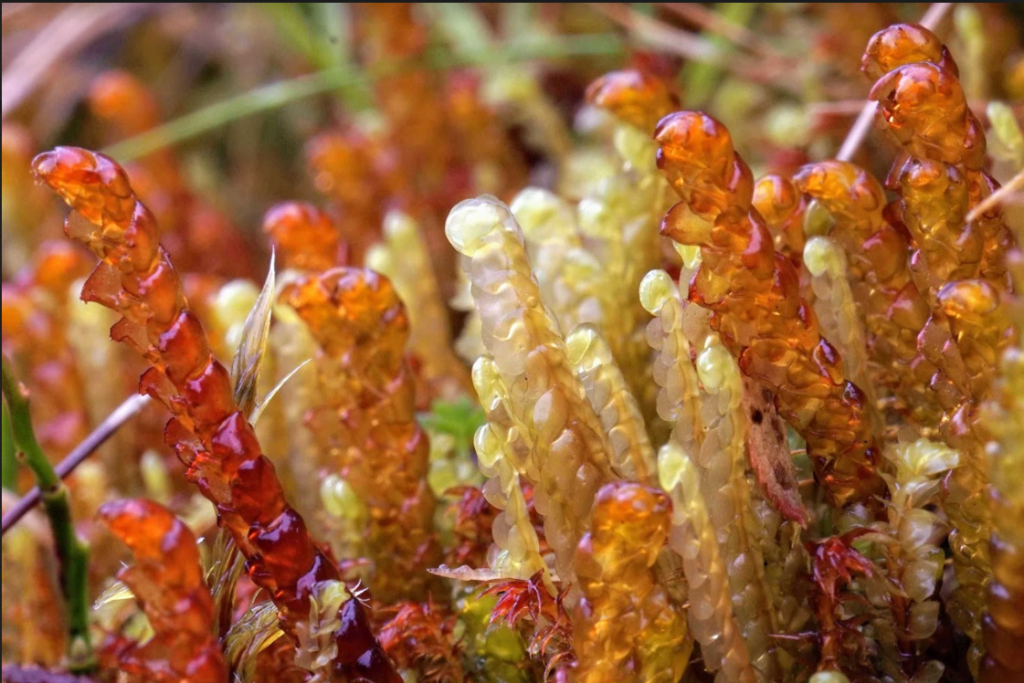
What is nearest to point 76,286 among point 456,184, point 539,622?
point 456,184

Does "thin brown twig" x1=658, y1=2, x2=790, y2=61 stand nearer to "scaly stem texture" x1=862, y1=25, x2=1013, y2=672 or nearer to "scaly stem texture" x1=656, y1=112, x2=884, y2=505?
"scaly stem texture" x1=862, y1=25, x2=1013, y2=672

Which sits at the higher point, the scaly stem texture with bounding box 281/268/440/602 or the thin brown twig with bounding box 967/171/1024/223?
the thin brown twig with bounding box 967/171/1024/223

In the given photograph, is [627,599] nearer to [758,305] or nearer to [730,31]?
[758,305]

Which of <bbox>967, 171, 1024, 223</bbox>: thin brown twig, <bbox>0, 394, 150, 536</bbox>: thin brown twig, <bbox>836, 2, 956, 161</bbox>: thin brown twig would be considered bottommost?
<bbox>0, 394, 150, 536</bbox>: thin brown twig

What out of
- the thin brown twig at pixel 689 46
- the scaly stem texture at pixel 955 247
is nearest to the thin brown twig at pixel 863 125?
the scaly stem texture at pixel 955 247

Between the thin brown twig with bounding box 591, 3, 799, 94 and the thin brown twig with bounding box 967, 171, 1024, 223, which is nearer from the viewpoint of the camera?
the thin brown twig with bounding box 967, 171, 1024, 223

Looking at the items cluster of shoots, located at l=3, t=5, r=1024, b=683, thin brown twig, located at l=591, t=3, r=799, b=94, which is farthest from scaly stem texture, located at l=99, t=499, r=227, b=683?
thin brown twig, located at l=591, t=3, r=799, b=94

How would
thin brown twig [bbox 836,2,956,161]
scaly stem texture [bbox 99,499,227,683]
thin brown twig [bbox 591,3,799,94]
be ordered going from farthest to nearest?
thin brown twig [bbox 591,3,799,94] < thin brown twig [bbox 836,2,956,161] < scaly stem texture [bbox 99,499,227,683]

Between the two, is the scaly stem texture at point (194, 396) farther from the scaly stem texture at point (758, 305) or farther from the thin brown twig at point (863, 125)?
the thin brown twig at point (863, 125)
